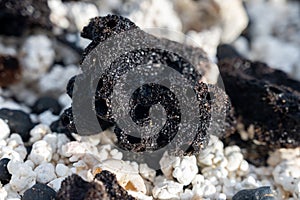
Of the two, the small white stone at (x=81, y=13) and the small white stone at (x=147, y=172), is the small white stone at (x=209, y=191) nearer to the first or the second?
the small white stone at (x=147, y=172)

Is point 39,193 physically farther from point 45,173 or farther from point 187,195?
point 187,195

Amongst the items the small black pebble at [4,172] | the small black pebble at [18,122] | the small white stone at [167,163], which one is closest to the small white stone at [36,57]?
the small black pebble at [18,122]

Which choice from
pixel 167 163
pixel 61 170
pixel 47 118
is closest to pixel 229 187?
pixel 167 163

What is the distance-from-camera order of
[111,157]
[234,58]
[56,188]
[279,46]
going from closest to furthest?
[56,188], [111,157], [234,58], [279,46]

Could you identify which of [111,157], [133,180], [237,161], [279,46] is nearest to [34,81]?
[111,157]

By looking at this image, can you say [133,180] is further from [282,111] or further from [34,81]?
[34,81]

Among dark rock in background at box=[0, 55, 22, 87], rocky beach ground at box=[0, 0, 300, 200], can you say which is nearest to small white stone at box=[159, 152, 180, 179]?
rocky beach ground at box=[0, 0, 300, 200]

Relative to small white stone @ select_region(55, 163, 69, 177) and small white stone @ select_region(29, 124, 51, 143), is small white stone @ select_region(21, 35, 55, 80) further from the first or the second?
small white stone @ select_region(55, 163, 69, 177)
